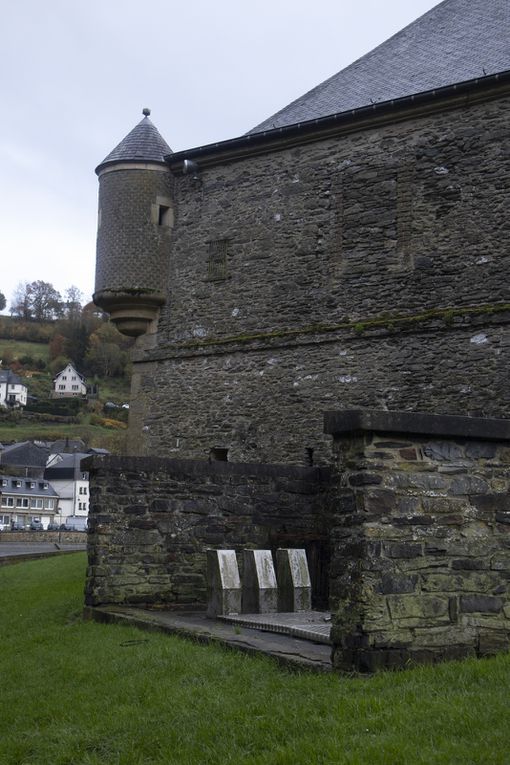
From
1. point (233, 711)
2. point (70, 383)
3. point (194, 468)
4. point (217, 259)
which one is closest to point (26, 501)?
point (70, 383)

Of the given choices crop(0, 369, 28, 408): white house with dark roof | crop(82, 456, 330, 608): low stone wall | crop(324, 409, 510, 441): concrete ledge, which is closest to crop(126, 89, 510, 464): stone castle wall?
crop(82, 456, 330, 608): low stone wall

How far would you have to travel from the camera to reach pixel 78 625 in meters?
10.9

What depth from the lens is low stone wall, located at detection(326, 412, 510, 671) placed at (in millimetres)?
6902

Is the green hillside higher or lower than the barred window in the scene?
higher

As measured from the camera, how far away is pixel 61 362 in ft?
425

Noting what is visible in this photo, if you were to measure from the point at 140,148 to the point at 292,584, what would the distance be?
10.8m

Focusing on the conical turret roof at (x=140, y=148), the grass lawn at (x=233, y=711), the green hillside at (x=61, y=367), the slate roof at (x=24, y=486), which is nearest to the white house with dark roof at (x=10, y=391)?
Answer: the green hillside at (x=61, y=367)

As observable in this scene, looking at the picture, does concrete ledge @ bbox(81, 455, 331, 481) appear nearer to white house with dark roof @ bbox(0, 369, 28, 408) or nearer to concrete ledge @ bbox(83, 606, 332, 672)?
concrete ledge @ bbox(83, 606, 332, 672)

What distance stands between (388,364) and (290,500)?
11.6 ft

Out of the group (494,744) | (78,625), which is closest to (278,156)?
(78,625)

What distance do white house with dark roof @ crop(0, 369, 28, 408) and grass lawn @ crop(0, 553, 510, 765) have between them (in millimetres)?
115463

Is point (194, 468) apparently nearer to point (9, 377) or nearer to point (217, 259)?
point (217, 259)

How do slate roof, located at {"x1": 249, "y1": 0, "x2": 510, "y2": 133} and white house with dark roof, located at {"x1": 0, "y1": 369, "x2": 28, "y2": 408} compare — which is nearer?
slate roof, located at {"x1": 249, "y1": 0, "x2": 510, "y2": 133}

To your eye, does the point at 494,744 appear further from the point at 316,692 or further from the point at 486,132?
the point at 486,132
